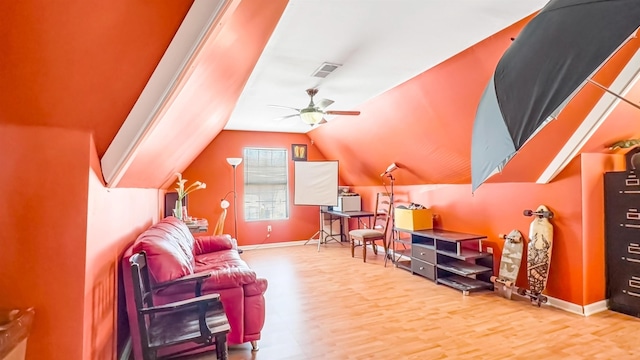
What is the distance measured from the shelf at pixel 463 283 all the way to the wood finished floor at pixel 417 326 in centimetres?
10

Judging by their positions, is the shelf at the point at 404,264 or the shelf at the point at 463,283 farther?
the shelf at the point at 404,264

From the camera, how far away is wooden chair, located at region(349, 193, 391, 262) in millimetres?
5184

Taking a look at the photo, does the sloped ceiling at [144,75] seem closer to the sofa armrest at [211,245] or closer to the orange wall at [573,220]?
the orange wall at [573,220]

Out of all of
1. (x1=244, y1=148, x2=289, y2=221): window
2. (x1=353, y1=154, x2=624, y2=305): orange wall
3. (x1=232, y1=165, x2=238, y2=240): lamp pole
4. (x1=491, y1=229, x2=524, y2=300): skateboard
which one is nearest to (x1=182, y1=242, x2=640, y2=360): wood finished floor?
(x1=491, y1=229, x2=524, y2=300): skateboard

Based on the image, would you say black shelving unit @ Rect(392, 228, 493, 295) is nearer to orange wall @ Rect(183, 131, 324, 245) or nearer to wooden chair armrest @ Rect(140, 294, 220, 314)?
orange wall @ Rect(183, 131, 324, 245)

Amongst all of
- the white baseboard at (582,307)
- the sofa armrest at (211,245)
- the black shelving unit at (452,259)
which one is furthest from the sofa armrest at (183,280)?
the white baseboard at (582,307)

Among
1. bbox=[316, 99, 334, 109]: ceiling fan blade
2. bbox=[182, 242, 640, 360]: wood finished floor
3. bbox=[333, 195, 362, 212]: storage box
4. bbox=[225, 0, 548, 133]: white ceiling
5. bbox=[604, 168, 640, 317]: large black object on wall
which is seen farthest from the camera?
bbox=[333, 195, 362, 212]: storage box

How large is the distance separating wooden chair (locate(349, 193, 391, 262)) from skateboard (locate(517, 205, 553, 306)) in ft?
7.27

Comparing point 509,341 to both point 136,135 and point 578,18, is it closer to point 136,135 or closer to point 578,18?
point 578,18

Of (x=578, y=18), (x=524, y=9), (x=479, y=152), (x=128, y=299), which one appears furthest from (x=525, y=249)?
(x=128, y=299)

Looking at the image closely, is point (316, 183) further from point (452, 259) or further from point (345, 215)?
point (452, 259)

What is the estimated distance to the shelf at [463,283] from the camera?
3.61 m

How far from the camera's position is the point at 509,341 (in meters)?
2.48

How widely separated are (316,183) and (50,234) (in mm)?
5087
